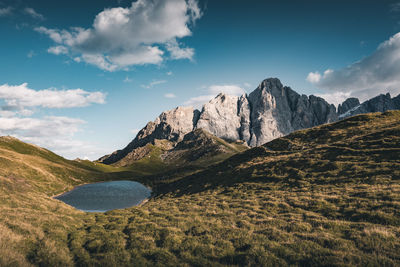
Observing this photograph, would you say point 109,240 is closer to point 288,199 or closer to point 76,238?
point 76,238

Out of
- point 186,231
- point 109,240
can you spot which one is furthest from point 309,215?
point 109,240

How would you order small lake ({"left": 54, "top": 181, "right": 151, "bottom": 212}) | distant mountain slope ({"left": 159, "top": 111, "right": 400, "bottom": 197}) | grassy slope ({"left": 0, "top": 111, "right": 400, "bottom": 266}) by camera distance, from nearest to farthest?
grassy slope ({"left": 0, "top": 111, "right": 400, "bottom": 266})
distant mountain slope ({"left": 159, "top": 111, "right": 400, "bottom": 197})
small lake ({"left": 54, "top": 181, "right": 151, "bottom": 212})

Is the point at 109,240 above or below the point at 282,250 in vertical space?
below

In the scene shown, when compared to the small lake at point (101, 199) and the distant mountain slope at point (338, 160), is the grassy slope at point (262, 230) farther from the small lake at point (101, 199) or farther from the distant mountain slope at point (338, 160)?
the small lake at point (101, 199)

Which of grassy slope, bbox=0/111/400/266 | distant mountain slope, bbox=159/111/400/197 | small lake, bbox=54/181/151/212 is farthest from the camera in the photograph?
small lake, bbox=54/181/151/212

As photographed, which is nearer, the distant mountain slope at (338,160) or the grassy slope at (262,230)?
the grassy slope at (262,230)

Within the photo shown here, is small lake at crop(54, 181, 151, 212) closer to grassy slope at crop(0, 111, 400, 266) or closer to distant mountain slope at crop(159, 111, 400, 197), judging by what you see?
grassy slope at crop(0, 111, 400, 266)

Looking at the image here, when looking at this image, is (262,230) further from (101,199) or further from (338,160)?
(101,199)

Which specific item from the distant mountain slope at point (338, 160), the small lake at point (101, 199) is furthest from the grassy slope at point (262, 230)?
the small lake at point (101, 199)

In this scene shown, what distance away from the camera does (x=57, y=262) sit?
1234 cm

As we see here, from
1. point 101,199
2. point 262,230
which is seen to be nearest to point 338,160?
point 262,230

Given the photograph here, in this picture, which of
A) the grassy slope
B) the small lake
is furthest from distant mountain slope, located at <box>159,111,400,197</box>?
the small lake

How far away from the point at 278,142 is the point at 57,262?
186 feet

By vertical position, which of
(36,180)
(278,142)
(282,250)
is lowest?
(36,180)
